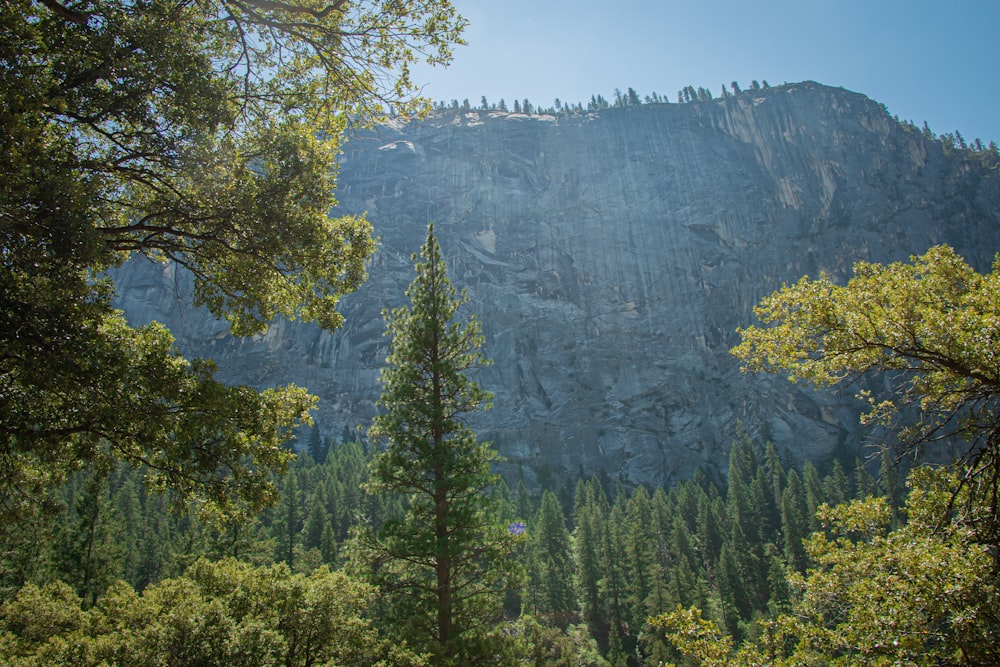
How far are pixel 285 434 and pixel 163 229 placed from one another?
8.73 feet

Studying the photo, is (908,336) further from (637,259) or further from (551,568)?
(637,259)

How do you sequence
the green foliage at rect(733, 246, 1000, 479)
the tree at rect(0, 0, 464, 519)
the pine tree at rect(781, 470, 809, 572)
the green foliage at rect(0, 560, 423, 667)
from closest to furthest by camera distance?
1. the tree at rect(0, 0, 464, 519)
2. the green foliage at rect(733, 246, 1000, 479)
3. the green foliage at rect(0, 560, 423, 667)
4. the pine tree at rect(781, 470, 809, 572)

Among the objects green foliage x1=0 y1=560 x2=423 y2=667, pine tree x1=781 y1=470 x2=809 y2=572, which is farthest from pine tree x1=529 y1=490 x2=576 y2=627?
green foliage x1=0 y1=560 x2=423 y2=667

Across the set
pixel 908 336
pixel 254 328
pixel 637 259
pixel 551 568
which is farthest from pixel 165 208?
pixel 637 259

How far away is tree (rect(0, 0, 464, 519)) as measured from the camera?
467 centimetres

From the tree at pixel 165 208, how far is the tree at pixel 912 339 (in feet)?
18.0

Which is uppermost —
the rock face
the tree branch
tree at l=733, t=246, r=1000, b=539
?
the rock face

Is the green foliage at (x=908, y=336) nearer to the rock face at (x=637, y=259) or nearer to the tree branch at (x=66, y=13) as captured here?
the tree branch at (x=66, y=13)

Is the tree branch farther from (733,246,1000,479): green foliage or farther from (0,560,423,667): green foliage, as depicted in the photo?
(0,560,423,667): green foliage

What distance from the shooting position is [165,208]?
668 cm

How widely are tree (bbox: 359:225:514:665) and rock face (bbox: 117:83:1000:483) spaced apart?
88.8 meters

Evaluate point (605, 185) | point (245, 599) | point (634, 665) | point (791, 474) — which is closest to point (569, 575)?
point (634, 665)

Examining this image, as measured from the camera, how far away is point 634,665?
4041 cm

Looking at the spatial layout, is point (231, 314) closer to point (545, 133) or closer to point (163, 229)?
point (163, 229)
